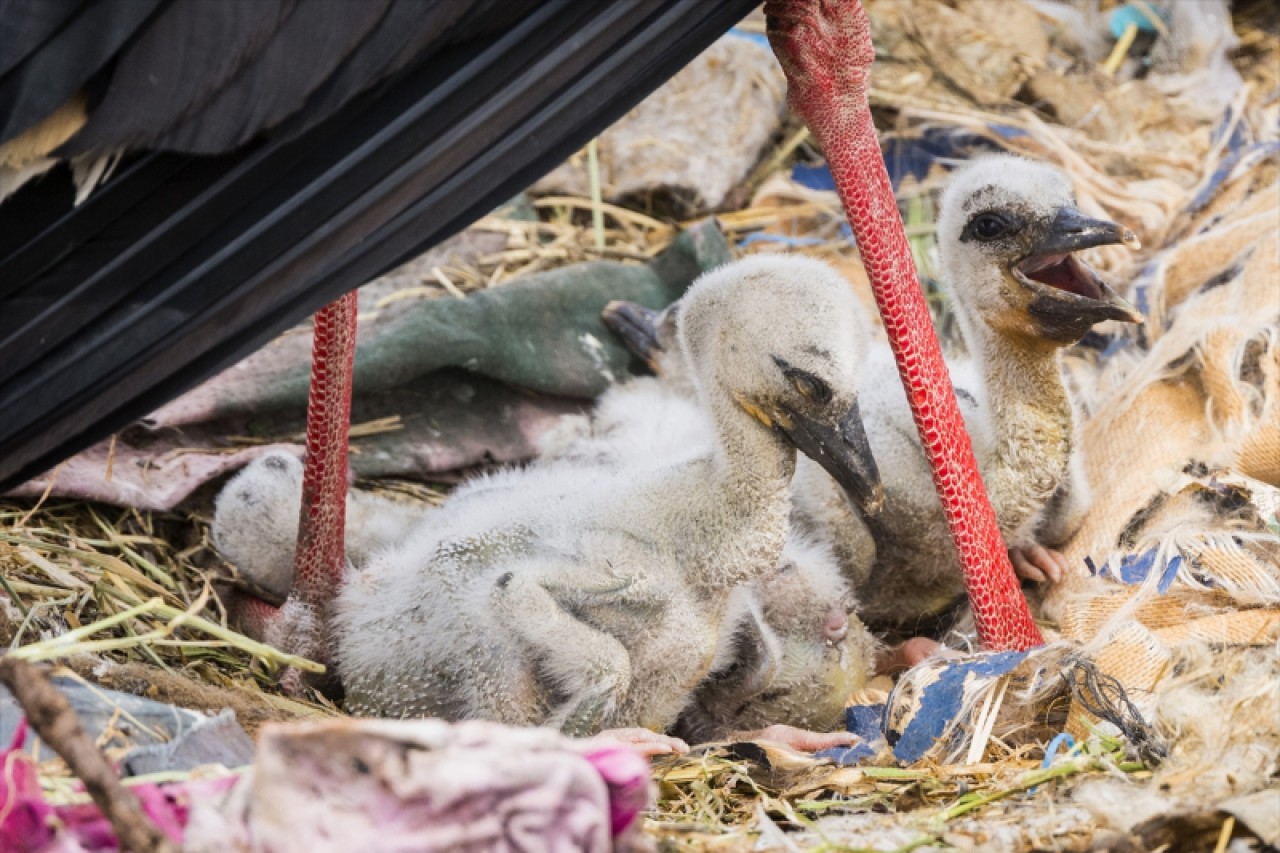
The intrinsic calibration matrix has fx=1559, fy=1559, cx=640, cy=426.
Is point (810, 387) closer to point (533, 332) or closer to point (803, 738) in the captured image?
point (803, 738)

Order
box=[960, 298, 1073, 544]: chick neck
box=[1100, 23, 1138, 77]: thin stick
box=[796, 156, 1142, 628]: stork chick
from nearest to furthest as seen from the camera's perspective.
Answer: box=[796, 156, 1142, 628]: stork chick
box=[960, 298, 1073, 544]: chick neck
box=[1100, 23, 1138, 77]: thin stick

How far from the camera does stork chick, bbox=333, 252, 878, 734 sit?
2236mm

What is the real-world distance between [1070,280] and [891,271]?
46cm

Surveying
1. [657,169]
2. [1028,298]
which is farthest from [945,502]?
[657,169]

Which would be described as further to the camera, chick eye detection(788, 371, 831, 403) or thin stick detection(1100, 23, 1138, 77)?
thin stick detection(1100, 23, 1138, 77)

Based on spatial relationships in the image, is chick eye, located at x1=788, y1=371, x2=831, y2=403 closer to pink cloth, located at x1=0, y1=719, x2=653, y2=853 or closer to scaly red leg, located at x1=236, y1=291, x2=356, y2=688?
Result: scaly red leg, located at x1=236, y1=291, x2=356, y2=688

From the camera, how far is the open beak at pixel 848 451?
2.35 m

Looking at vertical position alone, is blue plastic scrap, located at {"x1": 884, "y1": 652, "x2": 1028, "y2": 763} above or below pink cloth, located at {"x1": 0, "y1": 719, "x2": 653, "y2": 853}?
below

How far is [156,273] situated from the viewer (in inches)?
72.9

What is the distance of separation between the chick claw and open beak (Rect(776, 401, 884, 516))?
0.70 meters

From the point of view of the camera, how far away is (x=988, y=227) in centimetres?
271

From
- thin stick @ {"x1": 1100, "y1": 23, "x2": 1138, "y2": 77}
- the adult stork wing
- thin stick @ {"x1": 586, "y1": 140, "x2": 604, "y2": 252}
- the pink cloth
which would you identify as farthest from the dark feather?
thin stick @ {"x1": 1100, "y1": 23, "x2": 1138, "y2": 77}

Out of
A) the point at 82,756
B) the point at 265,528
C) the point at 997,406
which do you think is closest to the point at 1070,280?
the point at 997,406

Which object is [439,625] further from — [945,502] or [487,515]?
[945,502]
